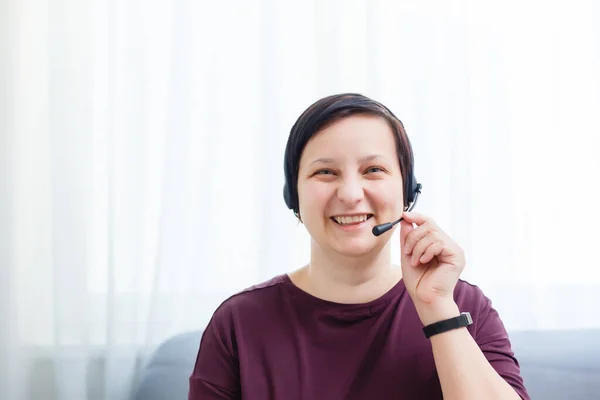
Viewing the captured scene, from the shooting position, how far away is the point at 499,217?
174cm

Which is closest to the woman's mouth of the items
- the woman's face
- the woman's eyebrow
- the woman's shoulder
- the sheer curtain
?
the woman's face

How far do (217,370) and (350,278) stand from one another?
1.00 feet

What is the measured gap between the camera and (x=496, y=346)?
1.13 metres

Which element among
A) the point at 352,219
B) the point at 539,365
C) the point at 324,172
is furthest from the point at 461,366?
the point at 539,365

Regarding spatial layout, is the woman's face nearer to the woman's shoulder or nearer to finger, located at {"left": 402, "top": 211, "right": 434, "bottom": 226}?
finger, located at {"left": 402, "top": 211, "right": 434, "bottom": 226}

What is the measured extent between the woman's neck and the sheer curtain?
1.81 ft

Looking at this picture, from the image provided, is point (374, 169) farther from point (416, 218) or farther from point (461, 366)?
point (461, 366)

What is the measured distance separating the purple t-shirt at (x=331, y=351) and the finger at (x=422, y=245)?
0.13 metres

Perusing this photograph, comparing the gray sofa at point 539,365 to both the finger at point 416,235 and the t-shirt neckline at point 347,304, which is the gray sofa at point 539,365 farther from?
the finger at point 416,235

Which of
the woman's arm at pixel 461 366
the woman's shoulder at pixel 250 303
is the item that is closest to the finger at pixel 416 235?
the woman's arm at pixel 461 366

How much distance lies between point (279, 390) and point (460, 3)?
1.22 m

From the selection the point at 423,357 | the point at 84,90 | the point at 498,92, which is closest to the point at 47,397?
the point at 84,90

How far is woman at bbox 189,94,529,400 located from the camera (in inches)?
42.9

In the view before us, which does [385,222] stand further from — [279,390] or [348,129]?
[279,390]
